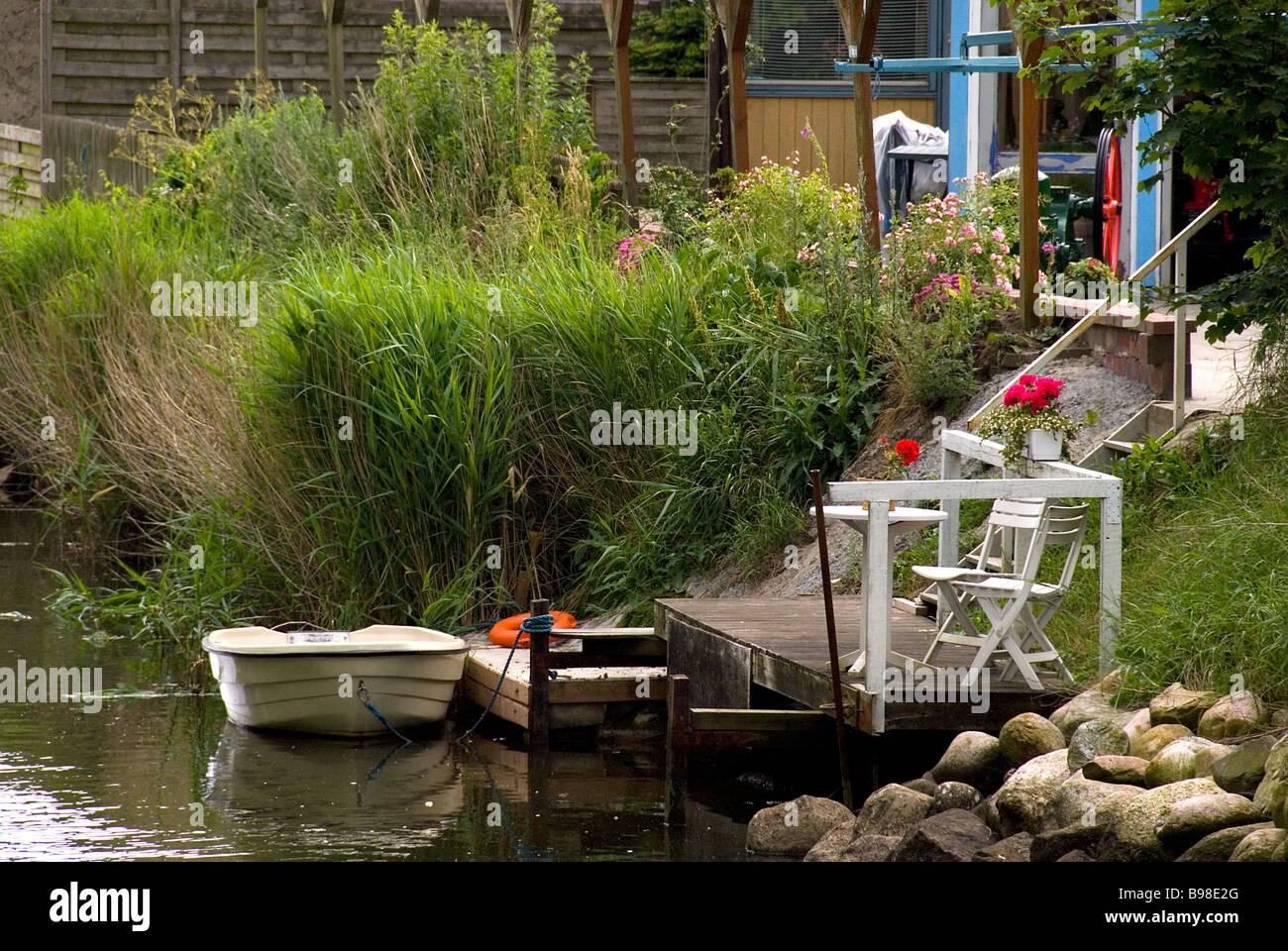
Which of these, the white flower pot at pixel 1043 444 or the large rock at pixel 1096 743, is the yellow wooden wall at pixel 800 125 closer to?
the white flower pot at pixel 1043 444

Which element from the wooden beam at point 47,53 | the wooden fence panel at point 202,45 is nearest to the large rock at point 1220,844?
the wooden fence panel at point 202,45

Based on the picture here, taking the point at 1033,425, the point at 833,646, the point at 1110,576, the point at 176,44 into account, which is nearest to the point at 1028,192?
the point at 1033,425

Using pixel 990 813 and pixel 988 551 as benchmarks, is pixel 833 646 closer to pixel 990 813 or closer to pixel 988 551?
pixel 990 813

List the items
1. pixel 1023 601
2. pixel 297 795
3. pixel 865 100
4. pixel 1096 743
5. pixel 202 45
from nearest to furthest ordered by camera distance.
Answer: pixel 1096 743 → pixel 1023 601 → pixel 297 795 → pixel 865 100 → pixel 202 45

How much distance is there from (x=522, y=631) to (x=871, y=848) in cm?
332

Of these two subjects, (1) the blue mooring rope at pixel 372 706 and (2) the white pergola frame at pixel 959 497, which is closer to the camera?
(2) the white pergola frame at pixel 959 497

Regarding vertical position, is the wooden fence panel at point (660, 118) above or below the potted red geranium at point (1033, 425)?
above

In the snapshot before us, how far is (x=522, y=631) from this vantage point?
391 inches

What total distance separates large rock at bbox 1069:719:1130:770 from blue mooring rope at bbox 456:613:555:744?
3280mm

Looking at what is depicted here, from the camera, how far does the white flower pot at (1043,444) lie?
8.19 meters

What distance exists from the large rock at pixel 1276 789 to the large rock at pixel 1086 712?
3.60 ft

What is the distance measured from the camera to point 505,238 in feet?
44.3

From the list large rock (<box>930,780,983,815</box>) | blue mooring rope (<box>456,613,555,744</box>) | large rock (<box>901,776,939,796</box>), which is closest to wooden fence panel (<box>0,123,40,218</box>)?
blue mooring rope (<box>456,613,555,744</box>)

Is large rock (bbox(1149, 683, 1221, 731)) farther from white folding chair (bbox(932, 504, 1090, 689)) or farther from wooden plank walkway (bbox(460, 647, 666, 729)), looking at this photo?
wooden plank walkway (bbox(460, 647, 666, 729))
